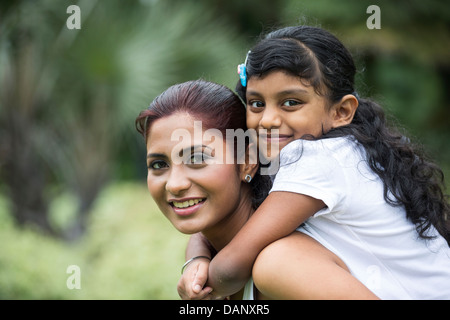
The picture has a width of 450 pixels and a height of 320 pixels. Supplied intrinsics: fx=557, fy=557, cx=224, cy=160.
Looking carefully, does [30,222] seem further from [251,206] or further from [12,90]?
[251,206]

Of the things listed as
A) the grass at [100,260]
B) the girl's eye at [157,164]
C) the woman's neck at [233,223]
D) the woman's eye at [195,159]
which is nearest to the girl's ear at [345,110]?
the woman's neck at [233,223]

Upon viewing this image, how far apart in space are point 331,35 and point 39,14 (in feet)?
18.5

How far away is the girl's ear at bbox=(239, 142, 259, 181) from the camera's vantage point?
2.30 meters

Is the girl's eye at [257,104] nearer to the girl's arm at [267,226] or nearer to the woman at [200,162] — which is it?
the woman at [200,162]

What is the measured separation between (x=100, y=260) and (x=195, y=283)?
4.47 m

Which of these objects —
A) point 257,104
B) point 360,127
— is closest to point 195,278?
point 257,104

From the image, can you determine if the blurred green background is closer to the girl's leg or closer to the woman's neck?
the woman's neck

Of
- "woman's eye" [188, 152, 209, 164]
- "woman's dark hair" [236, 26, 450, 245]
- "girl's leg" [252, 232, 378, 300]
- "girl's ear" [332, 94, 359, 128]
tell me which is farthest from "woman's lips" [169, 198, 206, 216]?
"girl's ear" [332, 94, 359, 128]

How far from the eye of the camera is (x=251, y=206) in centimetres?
239

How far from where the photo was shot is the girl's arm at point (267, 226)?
6.40 feet

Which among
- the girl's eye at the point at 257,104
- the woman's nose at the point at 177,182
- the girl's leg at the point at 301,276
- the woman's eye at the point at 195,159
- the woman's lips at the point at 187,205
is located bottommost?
the girl's leg at the point at 301,276

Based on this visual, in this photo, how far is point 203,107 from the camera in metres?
2.23

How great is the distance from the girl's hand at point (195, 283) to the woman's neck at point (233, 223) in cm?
12

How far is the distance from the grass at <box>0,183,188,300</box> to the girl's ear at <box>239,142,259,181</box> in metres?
3.17
